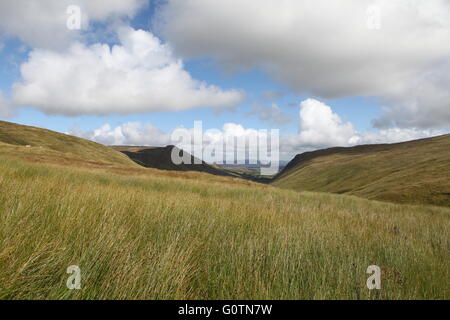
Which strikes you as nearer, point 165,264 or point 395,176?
point 165,264

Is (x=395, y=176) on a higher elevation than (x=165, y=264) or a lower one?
lower

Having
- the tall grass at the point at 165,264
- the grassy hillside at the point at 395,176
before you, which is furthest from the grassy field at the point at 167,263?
the grassy hillside at the point at 395,176

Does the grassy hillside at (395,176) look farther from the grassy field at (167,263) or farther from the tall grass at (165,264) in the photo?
the grassy field at (167,263)

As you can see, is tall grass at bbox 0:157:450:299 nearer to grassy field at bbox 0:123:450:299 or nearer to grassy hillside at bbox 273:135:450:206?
grassy field at bbox 0:123:450:299

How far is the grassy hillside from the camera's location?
147ft

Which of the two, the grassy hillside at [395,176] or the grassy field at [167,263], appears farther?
the grassy hillside at [395,176]

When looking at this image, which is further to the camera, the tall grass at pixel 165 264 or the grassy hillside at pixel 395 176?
the grassy hillside at pixel 395 176

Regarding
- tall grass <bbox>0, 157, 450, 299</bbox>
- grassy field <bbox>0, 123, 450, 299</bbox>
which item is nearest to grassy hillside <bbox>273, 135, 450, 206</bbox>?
tall grass <bbox>0, 157, 450, 299</bbox>

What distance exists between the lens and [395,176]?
237 ft

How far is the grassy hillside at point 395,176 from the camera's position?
44750 millimetres

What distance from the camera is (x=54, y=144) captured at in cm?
8250

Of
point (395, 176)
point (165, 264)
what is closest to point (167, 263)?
point (165, 264)

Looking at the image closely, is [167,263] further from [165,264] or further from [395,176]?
[395,176]
